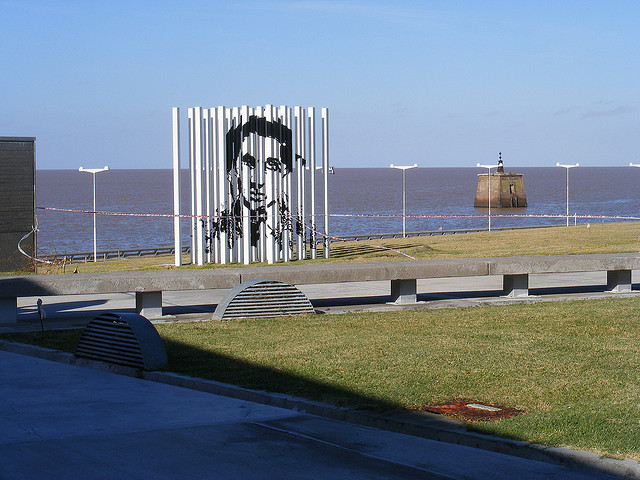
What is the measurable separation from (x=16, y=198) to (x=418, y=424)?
14407 millimetres

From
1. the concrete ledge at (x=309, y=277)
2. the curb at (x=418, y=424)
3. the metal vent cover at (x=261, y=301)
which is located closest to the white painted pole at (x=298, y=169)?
the concrete ledge at (x=309, y=277)

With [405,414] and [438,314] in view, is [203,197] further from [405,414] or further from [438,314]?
[405,414]

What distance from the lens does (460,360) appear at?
357 inches

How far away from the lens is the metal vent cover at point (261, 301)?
40.0 ft

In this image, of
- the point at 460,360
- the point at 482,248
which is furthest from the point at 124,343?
the point at 482,248

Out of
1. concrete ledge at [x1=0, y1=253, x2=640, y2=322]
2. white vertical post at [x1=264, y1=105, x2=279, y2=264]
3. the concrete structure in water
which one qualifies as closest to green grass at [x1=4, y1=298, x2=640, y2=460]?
concrete ledge at [x1=0, y1=253, x2=640, y2=322]

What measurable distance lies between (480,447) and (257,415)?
194 cm

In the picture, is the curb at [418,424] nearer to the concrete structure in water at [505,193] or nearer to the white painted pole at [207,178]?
the white painted pole at [207,178]

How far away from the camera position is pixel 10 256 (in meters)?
19.0

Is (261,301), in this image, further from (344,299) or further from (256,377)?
(256,377)

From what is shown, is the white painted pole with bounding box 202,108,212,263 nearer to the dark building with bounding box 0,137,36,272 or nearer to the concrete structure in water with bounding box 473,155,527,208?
the dark building with bounding box 0,137,36,272

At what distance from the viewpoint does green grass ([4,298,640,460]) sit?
6.84 m

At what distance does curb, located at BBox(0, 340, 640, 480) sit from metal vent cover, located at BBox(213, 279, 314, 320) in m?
3.09

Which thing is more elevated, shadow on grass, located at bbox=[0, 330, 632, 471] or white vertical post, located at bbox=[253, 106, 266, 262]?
white vertical post, located at bbox=[253, 106, 266, 262]
